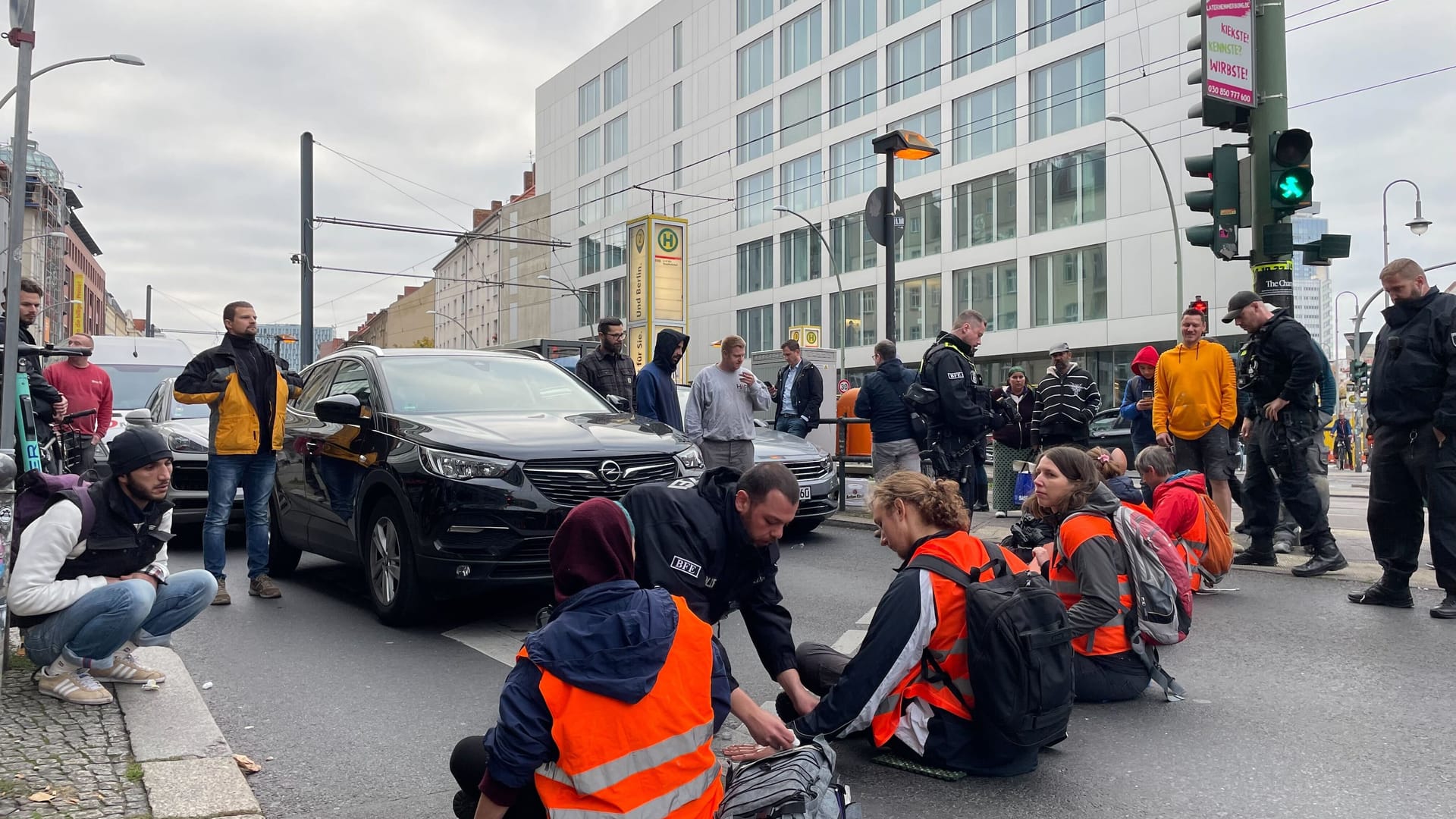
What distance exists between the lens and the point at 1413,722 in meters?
4.47

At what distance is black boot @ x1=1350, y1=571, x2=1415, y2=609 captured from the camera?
21.6 feet

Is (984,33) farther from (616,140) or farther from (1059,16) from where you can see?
(616,140)

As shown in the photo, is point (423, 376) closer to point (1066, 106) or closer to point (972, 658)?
point (972, 658)

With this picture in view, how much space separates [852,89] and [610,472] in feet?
131

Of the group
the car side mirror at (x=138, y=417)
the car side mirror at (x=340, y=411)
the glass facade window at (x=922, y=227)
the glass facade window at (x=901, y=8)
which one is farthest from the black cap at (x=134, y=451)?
the glass facade window at (x=901, y=8)

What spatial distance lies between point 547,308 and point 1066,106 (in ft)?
133

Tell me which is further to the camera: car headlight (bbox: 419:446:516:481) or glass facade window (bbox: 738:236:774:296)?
glass facade window (bbox: 738:236:774:296)

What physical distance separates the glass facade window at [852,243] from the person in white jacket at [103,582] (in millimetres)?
38763

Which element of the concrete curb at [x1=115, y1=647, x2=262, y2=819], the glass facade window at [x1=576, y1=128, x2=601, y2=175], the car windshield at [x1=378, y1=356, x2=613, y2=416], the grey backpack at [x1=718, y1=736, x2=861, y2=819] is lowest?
the concrete curb at [x1=115, y1=647, x2=262, y2=819]

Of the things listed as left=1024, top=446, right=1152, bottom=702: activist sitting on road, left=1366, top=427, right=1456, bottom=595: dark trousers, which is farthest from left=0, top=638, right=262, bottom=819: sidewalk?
left=1366, top=427, right=1456, bottom=595: dark trousers

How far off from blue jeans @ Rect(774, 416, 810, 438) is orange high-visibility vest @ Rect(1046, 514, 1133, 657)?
7988 millimetres

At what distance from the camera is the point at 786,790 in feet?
9.18

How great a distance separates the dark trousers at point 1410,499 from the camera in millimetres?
6227

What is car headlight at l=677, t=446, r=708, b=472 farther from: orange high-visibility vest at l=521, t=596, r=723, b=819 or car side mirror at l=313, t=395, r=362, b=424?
orange high-visibility vest at l=521, t=596, r=723, b=819
